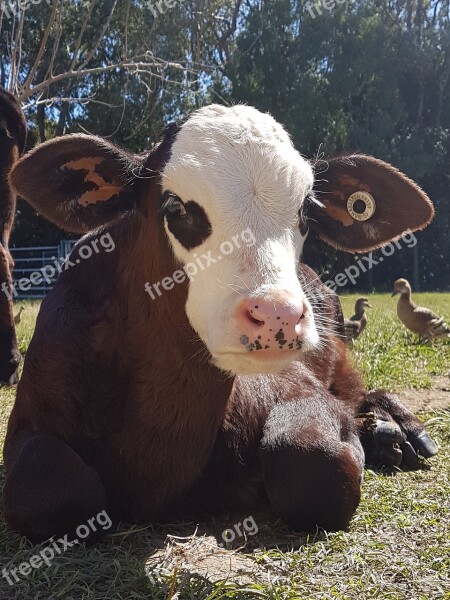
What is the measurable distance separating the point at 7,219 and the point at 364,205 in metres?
3.93

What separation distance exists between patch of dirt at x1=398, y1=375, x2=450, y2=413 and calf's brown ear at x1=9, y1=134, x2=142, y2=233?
2.76 meters

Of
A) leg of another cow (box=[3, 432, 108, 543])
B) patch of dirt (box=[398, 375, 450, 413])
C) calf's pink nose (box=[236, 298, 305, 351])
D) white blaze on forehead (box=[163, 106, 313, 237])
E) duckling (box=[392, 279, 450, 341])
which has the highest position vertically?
white blaze on forehead (box=[163, 106, 313, 237])

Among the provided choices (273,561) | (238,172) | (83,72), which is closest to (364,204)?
(238,172)

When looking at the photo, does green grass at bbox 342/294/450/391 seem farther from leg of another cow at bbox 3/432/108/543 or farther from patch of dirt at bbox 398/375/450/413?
leg of another cow at bbox 3/432/108/543

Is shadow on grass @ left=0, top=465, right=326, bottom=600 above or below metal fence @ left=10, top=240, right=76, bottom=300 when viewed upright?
above

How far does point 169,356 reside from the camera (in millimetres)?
2979

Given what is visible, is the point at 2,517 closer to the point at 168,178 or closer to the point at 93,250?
the point at 93,250

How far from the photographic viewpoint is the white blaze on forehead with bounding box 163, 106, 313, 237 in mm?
2730

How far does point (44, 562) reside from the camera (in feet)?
8.23

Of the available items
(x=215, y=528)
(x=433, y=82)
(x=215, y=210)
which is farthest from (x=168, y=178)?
(x=433, y=82)

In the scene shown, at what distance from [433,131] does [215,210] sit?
29077 millimetres

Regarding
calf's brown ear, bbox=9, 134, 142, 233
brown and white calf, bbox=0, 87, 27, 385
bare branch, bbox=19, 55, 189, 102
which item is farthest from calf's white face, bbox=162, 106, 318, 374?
bare branch, bbox=19, 55, 189, 102

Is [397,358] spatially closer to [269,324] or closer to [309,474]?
[309,474]

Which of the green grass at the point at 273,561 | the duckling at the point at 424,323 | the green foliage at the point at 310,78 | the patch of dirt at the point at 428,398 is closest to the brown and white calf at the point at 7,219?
the patch of dirt at the point at 428,398
